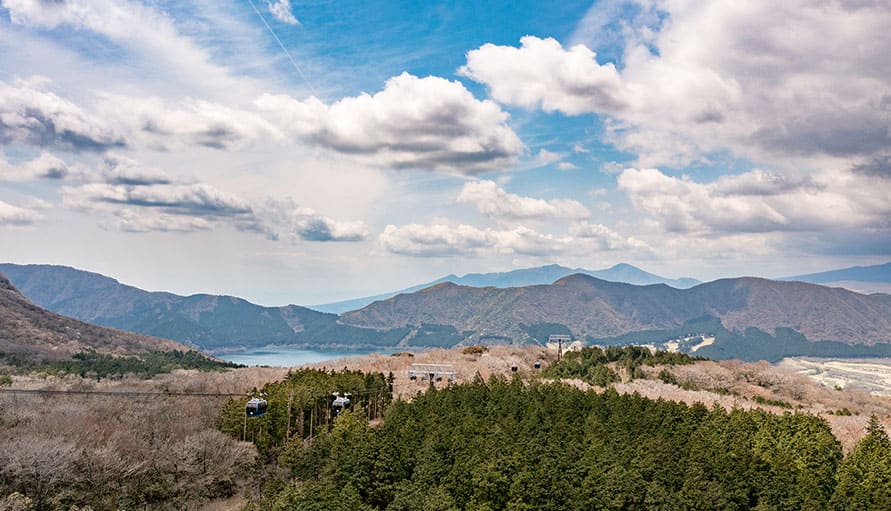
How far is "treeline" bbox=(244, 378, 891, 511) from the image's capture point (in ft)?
193

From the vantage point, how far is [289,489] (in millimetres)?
60062

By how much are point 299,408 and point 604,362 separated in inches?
4144

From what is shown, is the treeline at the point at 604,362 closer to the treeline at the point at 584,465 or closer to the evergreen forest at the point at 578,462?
the evergreen forest at the point at 578,462

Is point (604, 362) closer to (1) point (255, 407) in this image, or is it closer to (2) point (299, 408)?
(2) point (299, 408)

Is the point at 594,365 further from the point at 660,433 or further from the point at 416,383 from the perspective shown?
the point at 660,433

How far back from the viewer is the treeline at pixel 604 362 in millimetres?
159500

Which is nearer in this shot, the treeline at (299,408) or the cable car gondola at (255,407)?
the cable car gondola at (255,407)

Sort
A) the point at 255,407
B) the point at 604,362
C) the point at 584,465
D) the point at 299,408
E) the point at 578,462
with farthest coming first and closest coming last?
the point at 604,362 < the point at 299,408 < the point at 578,462 < the point at 255,407 < the point at 584,465

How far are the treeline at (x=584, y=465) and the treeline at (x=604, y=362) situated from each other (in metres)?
68.0

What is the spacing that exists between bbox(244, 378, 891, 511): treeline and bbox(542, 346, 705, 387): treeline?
68003 millimetres

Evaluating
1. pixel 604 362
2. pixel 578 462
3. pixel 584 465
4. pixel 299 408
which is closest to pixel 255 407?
pixel 578 462

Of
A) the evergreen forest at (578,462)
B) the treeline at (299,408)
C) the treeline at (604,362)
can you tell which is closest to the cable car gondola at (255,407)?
the evergreen forest at (578,462)

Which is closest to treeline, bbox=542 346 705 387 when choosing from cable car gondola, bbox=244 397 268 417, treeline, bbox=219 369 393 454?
treeline, bbox=219 369 393 454

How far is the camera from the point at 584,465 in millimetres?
64938
